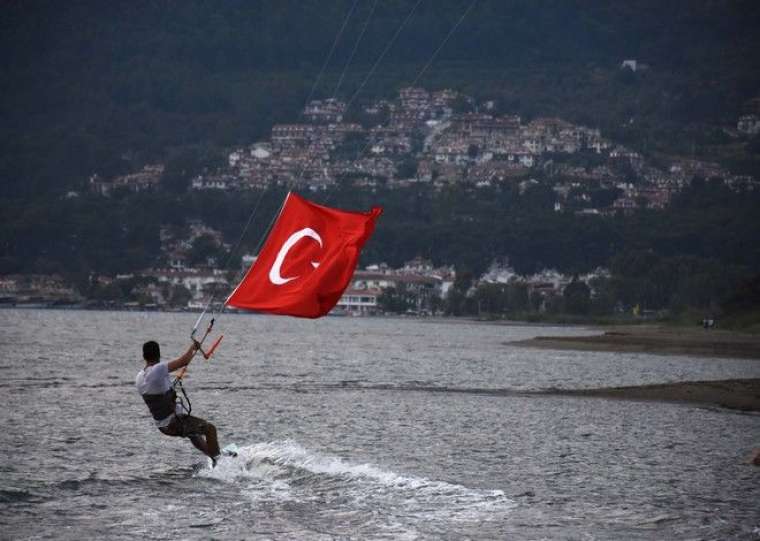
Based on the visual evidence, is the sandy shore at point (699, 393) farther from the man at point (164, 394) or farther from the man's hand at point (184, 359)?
the man's hand at point (184, 359)

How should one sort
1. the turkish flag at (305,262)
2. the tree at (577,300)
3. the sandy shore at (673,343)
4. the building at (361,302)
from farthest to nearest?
the building at (361,302) < the tree at (577,300) < the sandy shore at (673,343) < the turkish flag at (305,262)

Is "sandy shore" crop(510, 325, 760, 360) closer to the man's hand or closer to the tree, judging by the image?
the man's hand

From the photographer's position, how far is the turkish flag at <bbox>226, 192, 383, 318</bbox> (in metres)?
17.0

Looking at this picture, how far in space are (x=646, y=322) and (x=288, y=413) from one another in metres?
98.6

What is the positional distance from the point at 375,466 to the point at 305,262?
169 inches

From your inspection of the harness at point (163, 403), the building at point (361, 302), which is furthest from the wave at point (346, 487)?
the building at point (361, 302)

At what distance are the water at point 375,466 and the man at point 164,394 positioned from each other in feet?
2.38

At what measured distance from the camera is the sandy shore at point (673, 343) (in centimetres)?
6444

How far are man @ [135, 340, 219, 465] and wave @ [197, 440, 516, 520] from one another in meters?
1.00

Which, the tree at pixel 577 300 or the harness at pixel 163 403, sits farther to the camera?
the tree at pixel 577 300

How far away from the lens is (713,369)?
162ft

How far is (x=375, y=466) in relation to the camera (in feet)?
67.5

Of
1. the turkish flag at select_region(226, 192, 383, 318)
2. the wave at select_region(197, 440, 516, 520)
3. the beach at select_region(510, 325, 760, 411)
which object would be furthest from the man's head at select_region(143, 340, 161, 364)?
the beach at select_region(510, 325, 760, 411)

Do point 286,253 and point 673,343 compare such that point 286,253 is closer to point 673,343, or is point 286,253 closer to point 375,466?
point 375,466
